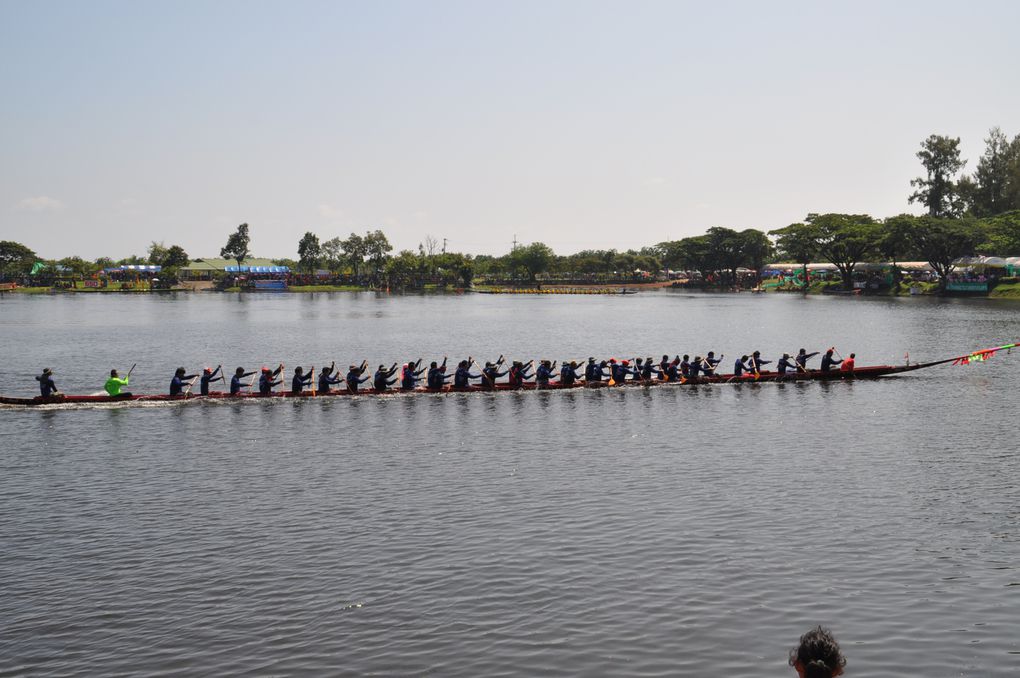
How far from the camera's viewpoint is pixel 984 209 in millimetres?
148750

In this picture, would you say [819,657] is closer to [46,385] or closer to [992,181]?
[46,385]

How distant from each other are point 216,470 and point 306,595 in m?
11.9

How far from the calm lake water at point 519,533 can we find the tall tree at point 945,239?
88934mm

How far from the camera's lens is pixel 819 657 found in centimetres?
637

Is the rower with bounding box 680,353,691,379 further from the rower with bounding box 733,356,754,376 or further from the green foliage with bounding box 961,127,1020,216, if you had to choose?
the green foliage with bounding box 961,127,1020,216

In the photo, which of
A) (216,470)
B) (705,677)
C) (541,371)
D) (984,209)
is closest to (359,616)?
(705,677)

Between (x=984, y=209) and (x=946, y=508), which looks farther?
(x=984, y=209)

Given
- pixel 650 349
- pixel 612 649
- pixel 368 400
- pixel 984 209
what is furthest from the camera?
pixel 984 209

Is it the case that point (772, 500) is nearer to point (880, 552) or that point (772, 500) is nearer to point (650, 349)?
point (880, 552)

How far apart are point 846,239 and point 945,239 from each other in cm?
2041

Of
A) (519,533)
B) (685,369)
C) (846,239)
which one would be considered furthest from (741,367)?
(846,239)

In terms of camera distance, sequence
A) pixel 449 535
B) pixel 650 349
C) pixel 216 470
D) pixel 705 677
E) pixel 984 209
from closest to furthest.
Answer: pixel 705 677, pixel 449 535, pixel 216 470, pixel 650 349, pixel 984 209

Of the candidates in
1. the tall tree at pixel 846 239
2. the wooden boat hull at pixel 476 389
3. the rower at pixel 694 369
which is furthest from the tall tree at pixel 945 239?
the rower at pixel 694 369

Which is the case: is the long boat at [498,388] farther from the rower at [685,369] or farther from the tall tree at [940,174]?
the tall tree at [940,174]
